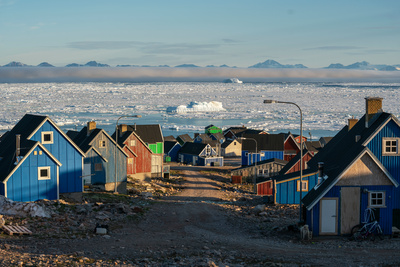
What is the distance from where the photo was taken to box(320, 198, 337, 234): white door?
27.3m

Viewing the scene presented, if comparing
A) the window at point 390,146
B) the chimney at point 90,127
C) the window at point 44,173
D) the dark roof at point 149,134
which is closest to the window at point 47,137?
the window at point 44,173

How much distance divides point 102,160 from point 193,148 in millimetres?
40718

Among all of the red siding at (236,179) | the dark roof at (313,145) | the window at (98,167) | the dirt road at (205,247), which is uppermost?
the window at (98,167)

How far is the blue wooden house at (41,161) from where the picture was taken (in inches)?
1336

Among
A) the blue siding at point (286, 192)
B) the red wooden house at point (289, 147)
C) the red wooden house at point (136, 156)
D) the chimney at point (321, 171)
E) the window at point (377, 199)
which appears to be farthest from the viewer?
the red wooden house at point (289, 147)

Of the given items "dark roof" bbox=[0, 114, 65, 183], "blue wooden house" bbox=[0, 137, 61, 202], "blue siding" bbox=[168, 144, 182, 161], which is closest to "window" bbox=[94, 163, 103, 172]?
"dark roof" bbox=[0, 114, 65, 183]

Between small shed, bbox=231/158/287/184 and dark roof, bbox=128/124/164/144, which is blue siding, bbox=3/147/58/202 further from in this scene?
dark roof, bbox=128/124/164/144

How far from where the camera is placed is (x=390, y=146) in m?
28.6

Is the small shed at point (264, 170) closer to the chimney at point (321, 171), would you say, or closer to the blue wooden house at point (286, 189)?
the blue wooden house at point (286, 189)

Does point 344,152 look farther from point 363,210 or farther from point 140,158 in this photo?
point 140,158

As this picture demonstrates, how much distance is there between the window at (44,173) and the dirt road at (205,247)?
7.32 metres

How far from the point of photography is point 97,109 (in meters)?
176

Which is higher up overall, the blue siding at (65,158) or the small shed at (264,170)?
the blue siding at (65,158)

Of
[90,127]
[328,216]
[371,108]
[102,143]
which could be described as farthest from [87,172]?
[371,108]
